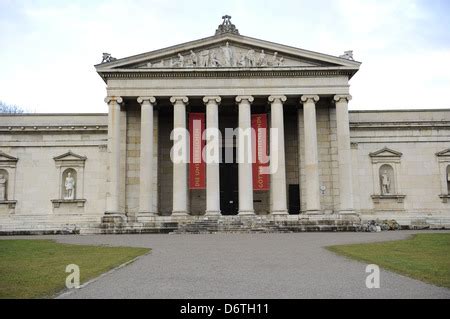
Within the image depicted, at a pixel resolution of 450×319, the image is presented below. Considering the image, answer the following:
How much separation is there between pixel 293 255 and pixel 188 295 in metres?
9.40

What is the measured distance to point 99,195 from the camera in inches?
1828

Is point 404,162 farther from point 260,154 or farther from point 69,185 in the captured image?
point 69,185

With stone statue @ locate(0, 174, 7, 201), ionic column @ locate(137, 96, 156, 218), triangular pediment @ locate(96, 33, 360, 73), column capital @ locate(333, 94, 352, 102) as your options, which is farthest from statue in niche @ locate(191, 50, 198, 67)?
stone statue @ locate(0, 174, 7, 201)

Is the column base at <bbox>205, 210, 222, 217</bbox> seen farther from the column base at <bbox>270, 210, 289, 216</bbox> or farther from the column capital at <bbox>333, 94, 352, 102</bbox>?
the column capital at <bbox>333, 94, 352, 102</bbox>

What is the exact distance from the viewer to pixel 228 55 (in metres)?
42.1

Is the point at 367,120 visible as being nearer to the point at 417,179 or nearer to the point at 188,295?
the point at 417,179

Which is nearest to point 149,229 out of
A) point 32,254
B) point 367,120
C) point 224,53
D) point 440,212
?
point 224,53

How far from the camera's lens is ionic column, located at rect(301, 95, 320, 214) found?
1598 inches

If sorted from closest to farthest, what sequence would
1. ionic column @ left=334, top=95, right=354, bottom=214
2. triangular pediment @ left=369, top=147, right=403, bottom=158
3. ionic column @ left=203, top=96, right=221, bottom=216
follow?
ionic column @ left=203, top=96, right=221, bottom=216, ionic column @ left=334, top=95, right=354, bottom=214, triangular pediment @ left=369, top=147, right=403, bottom=158

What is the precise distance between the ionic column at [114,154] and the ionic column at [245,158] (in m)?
10.1

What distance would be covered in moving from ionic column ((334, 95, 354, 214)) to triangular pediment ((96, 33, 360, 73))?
10.6 ft

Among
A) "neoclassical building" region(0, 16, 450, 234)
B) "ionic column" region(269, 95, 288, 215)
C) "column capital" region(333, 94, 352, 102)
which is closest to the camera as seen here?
"ionic column" region(269, 95, 288, 215)
